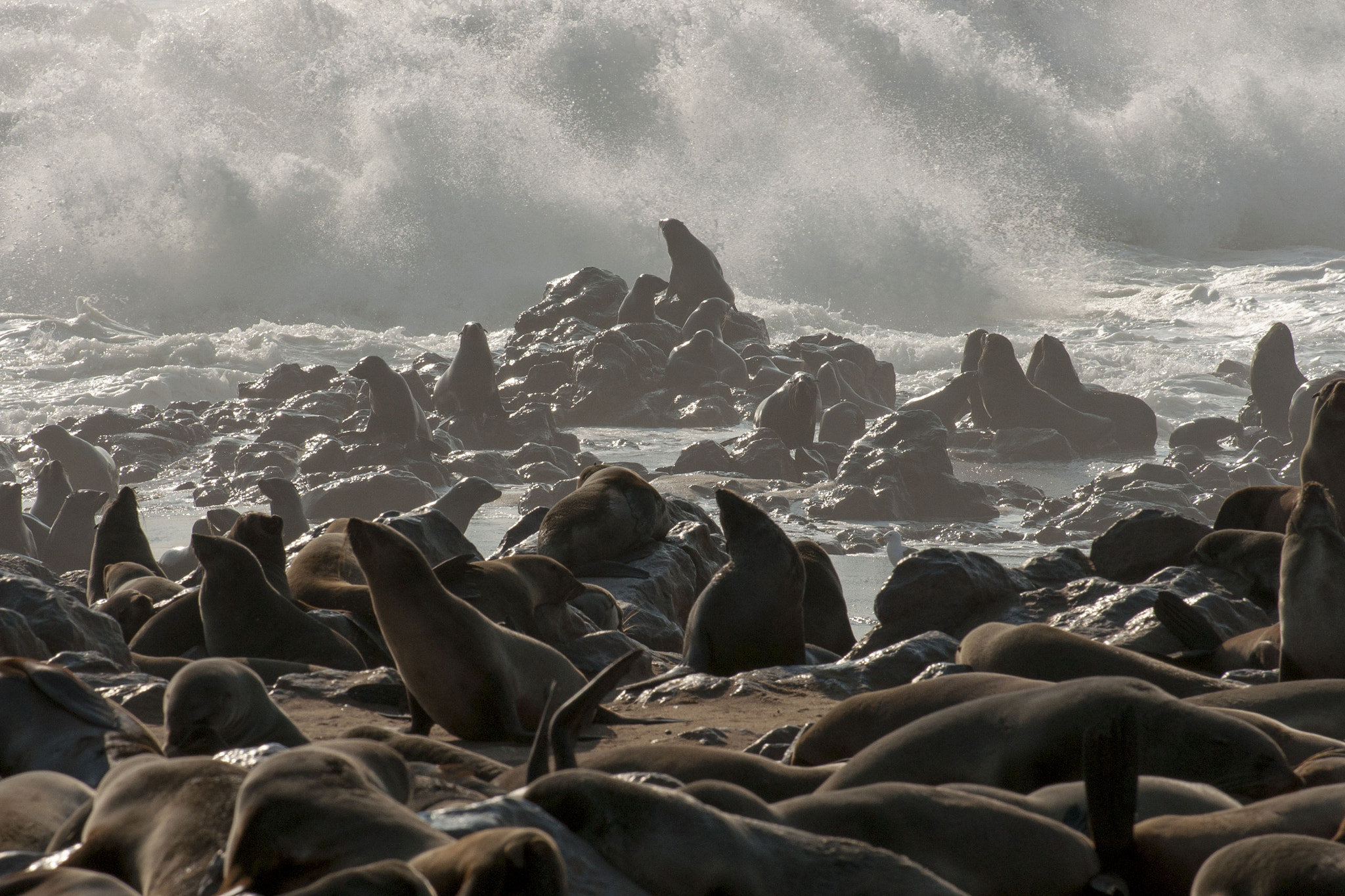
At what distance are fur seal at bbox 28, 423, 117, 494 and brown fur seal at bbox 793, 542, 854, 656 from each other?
1356 cm

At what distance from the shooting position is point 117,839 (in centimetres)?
248

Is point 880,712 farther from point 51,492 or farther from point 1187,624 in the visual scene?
point 51,492

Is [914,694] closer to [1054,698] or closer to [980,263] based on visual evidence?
[1054,698]

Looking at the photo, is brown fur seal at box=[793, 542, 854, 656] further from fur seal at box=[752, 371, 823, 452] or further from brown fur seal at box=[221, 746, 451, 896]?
fur seal at box=[752, 371, 823, 452]

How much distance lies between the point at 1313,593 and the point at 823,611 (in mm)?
3320

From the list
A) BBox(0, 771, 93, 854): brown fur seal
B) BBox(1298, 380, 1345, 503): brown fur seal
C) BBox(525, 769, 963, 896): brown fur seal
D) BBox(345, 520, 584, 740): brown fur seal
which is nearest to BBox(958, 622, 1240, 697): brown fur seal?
BBox(345, 520, 584, 740): brown fur seal

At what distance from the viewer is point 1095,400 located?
21625 millimetres

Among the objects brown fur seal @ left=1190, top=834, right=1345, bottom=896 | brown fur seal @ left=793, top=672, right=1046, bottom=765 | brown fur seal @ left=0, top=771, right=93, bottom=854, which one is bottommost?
brown fur seal @ left=793, top=672, right=1046, bottom=765

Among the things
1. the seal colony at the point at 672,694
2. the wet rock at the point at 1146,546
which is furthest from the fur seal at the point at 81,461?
the wet rock at the point at 1146,546

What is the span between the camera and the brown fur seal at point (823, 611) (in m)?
8.11

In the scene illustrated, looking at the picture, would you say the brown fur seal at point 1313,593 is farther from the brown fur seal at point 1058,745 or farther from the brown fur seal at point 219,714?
the brown fur seal at point 219,714

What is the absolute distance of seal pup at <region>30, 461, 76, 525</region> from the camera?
15.5 meters

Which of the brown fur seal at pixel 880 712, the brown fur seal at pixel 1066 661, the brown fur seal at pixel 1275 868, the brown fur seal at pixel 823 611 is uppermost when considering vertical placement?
the brown fur seal at pixel 1275 868

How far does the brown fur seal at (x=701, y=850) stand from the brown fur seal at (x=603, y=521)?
6.19m
